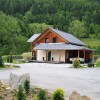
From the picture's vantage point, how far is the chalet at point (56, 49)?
177ft

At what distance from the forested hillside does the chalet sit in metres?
12.4

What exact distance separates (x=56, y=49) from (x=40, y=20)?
90.3 m

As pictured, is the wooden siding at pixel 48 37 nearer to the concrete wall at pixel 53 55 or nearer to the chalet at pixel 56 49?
the chalet at pixel 56 49

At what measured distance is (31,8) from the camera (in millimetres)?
165250

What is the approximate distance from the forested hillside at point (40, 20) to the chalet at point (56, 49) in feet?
40.8

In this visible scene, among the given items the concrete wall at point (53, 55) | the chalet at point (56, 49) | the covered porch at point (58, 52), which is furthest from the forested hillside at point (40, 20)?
the covered porch at point (58, 52)

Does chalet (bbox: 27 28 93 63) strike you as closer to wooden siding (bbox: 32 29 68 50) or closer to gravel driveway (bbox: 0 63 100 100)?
wooden siding (bbox: 32 29 68 50)

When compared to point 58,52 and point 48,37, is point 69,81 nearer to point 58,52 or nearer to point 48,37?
point 58,52

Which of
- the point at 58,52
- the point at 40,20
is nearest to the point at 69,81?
the point at 58,52

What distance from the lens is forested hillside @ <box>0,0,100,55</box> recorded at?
235 feet

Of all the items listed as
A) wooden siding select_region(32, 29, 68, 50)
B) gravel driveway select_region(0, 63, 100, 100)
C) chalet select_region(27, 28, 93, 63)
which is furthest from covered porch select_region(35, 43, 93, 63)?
gravel driveway select_region(0, 63, 100, 100)

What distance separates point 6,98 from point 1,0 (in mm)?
157743

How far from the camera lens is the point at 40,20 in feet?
468

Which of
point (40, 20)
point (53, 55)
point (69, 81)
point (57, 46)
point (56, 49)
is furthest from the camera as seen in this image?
point (40, 20)
